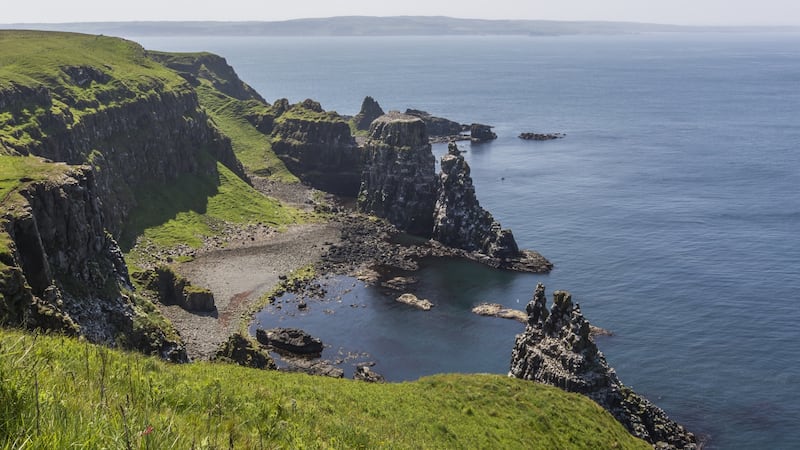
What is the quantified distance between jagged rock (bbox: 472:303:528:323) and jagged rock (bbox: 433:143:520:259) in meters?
22.3

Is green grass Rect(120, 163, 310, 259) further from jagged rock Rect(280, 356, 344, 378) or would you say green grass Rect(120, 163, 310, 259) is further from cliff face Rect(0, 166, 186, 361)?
cliff face Rect(0, 166, 186, 361)

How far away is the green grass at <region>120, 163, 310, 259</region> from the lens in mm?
138250

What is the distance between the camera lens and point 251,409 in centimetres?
2783

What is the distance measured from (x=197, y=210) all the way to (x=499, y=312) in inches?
3174

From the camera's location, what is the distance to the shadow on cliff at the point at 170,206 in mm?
135750

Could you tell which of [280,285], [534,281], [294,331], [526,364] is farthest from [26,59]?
[526,364]

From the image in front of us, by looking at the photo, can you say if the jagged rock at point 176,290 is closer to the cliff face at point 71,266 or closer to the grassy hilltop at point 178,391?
the grassy hilltop at point 178,391

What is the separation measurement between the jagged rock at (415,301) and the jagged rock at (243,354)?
3953cm

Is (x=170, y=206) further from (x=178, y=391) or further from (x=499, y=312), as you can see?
(x=178, y=391)

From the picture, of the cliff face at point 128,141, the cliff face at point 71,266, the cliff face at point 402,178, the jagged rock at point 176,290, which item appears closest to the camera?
the cliff face at point 71,266

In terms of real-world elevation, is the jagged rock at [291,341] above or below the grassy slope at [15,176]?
below

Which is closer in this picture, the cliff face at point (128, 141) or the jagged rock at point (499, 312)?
the jagged rock at point (499, 312)

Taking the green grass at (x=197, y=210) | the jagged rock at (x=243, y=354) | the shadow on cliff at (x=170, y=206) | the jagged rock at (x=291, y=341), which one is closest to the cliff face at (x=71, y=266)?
the jagged rock at (x=243, y=354)

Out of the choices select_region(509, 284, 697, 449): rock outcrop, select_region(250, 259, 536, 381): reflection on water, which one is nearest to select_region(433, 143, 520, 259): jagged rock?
select_region(250, 259, 536, 381): reflection on water
